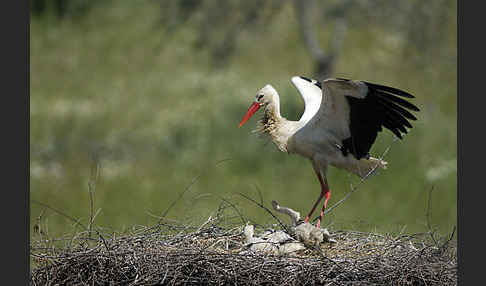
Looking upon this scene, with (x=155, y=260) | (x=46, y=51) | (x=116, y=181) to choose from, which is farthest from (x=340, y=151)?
(x=46, y=51)

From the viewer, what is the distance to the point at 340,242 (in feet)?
17.7

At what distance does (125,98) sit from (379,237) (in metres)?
9.43

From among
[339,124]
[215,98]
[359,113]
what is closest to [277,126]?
[339,124]

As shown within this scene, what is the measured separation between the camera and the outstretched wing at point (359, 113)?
17.8ft

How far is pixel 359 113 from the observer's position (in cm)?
562

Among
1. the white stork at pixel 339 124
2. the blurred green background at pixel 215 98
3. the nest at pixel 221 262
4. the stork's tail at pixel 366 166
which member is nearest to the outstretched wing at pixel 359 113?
the white stork at pixel 339 124

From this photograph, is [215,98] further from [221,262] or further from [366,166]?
[221,262]

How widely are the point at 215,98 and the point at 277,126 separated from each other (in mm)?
7307

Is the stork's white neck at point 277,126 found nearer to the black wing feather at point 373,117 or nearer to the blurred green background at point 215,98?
the black wing feather at point 373,117

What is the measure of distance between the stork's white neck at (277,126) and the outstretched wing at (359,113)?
21 centimetres

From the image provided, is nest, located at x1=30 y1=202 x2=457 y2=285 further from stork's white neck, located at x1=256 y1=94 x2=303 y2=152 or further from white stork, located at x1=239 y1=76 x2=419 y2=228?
stork's white neck, located at x1=256 y1=94 x2=303 y2=152

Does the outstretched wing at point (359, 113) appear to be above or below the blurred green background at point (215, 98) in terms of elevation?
above

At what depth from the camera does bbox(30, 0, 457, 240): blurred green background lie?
11.9m

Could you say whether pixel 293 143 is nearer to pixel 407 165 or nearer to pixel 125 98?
pixel 407 165
